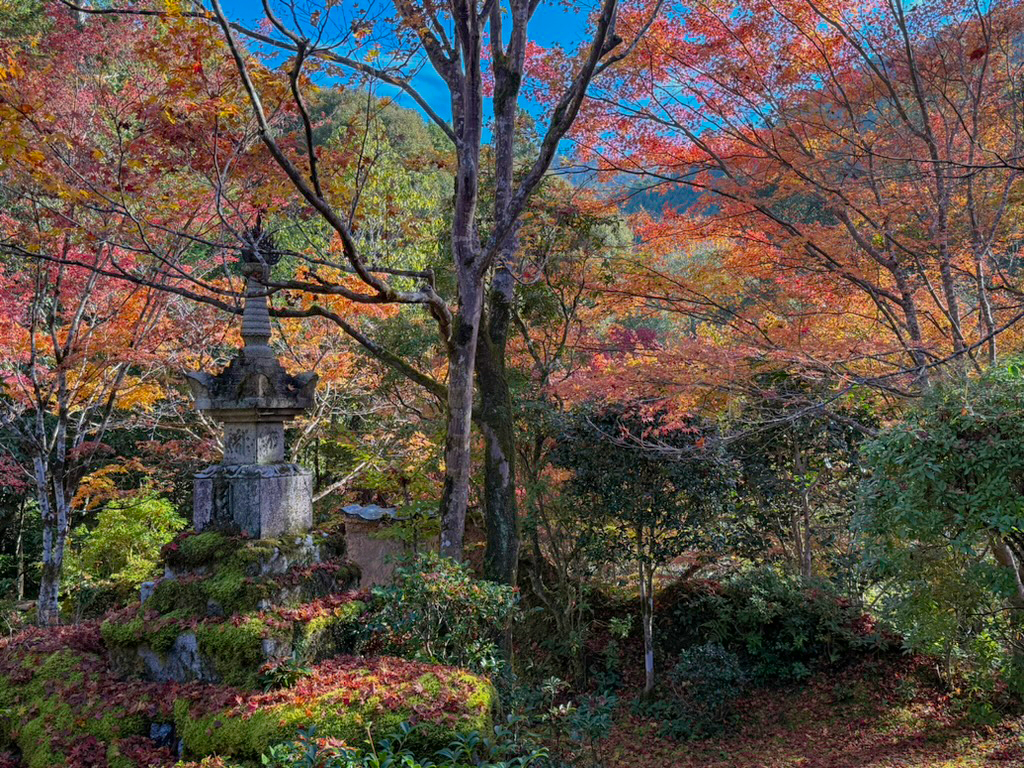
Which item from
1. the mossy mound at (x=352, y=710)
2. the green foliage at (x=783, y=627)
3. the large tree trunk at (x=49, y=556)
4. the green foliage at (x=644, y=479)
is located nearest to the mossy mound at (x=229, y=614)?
the mossy mound at (x=352, y=710)

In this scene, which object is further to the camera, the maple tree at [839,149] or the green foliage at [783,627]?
the green foliage at [783,627]

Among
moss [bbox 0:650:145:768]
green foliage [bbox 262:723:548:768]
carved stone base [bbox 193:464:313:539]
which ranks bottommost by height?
moss [bbox 0:650:145:768]

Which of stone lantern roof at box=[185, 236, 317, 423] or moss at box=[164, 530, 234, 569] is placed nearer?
moss at box=[164, 530, 234, 569]

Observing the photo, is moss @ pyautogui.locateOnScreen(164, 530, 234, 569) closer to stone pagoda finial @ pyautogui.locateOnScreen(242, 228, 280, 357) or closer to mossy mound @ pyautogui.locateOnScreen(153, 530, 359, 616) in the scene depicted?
mossy mound @ pyautogui.locateOnScreen(153, 530, 359, 616)

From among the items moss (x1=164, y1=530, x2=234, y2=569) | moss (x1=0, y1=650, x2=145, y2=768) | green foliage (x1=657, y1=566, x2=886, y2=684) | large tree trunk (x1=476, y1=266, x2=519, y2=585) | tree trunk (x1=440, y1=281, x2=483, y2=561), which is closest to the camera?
moss (x1=0, y1=650, x2=145, y2=768)

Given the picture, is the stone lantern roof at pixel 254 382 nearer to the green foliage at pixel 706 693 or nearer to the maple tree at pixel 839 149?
the maple tree at pixel 839 149

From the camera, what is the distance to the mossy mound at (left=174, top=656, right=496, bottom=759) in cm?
301

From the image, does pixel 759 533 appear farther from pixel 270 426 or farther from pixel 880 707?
pixel 270 426

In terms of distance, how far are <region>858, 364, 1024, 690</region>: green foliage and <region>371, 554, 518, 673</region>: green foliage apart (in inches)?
94.8

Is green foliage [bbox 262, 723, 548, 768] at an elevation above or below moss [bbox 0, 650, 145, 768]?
above

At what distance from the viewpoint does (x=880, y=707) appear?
629 cm

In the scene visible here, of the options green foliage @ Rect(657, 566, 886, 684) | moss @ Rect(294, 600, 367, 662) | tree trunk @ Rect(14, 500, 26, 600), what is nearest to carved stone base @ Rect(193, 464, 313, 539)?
moss @ Rect(294, 600, 367, 662)

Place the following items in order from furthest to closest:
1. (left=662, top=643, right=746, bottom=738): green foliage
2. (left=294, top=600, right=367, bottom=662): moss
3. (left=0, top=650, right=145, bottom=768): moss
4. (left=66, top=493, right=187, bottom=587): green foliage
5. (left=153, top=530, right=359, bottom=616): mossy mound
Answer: (left=66, top=493, right=187, bottom=587): green foliage < (left=662, top=643, right=746, bottom=738): green foliage < (left=153, top=530, right=359, bottom=616): mossy mound < (left=294, top=600, right=367, bottom=662): moss < (left=0, top=650, right=145, bottom=768): moss

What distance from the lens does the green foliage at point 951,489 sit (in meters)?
3.62
